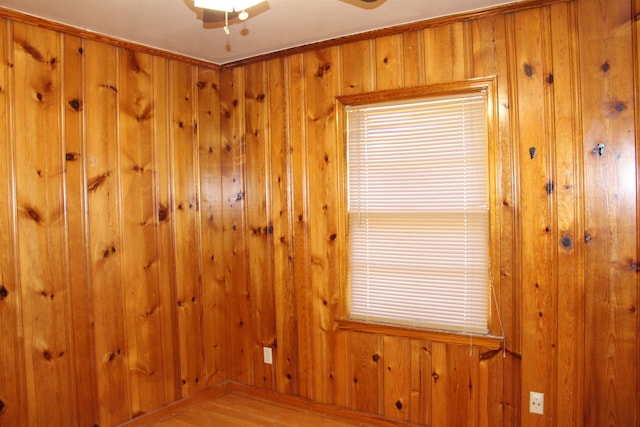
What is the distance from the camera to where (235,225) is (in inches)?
135

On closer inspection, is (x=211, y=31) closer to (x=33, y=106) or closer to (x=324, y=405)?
(x=33, y=106)

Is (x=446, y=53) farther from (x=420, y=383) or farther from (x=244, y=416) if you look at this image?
(x=244, y=416)

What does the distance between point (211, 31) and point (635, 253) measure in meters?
2.59

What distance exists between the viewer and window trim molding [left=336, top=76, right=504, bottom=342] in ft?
8.22

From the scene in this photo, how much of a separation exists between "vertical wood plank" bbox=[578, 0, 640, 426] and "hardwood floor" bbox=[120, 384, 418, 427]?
44.8 inches

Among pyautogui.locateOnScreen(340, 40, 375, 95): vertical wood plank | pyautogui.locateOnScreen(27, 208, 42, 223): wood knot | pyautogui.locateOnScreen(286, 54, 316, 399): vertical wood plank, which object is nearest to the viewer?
pyautogui.locateOnScreen(27, 208, 42, 223): wood knot

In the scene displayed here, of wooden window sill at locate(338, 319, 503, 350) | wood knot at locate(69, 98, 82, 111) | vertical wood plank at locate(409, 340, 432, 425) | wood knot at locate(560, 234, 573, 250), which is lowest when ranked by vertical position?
vertical wood plank at locate(409, 340, 432, 425)

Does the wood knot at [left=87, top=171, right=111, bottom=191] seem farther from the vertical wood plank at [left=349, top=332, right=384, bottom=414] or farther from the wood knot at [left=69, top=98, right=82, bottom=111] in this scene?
the vertical wood plank at [left=349, top=332, right=384, bottom=414]

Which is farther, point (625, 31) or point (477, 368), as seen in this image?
point (477, 368)

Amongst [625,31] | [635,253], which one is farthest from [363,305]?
[625,31]

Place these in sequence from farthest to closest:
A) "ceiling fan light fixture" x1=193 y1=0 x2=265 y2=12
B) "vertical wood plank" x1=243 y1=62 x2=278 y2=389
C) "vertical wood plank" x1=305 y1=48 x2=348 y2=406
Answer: "vertical wood plank" x1=243 y1=62 x2=278 y2=389 → "vertical wood plank" x1=305 y1=48 x2=348 y2=406 → "ceiling fan light fixture" x1=193 y1=0 x2=265 y2=12

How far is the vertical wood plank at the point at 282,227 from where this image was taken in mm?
3172

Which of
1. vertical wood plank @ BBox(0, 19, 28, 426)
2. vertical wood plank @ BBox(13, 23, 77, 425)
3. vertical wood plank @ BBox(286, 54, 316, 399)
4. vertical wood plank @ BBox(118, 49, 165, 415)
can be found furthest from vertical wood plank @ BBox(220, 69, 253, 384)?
vertical wood plank @ BBox(0, 19, 28, 426)

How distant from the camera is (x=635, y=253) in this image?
7.30 ft
